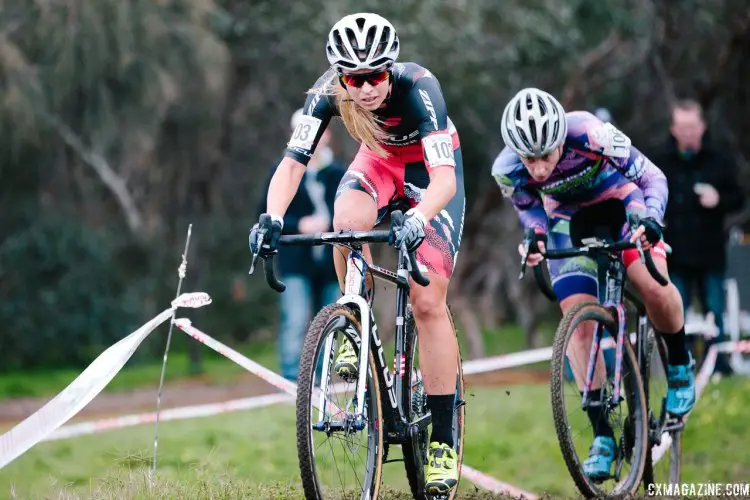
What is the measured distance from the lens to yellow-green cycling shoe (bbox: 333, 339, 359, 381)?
18.1 ft

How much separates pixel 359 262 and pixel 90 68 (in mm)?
12371

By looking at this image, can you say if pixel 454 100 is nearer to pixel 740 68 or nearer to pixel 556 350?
pixel 740 68

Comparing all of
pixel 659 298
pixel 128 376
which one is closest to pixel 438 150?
pixel 659 298

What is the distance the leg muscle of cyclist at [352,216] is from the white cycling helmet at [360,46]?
0.68m

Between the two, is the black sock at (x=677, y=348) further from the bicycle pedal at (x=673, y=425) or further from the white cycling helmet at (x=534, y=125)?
the white cycling helmet at (x=534, y=125)

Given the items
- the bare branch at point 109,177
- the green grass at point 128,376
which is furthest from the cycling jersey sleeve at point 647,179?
the bare branch at point 109,177

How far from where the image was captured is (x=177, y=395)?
15.6m

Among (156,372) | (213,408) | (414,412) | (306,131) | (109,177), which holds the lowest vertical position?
(414,412)

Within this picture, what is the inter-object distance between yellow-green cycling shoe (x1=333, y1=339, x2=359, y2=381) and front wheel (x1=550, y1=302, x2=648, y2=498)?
4.57ft

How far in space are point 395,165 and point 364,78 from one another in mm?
714

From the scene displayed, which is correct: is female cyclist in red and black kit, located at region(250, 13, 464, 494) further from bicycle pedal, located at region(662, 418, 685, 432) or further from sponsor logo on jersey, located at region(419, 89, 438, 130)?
bicycle pedal, located at region(662, 418, 685, 432)

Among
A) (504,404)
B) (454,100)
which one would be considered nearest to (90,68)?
(454,100)

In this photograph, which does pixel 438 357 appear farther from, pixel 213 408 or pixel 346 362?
pixel 213 408

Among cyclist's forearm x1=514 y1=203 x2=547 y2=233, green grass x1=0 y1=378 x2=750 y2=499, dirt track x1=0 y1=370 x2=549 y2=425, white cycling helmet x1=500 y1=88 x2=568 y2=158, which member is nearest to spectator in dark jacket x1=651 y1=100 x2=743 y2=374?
green grass x1=0 y1=378 x2=750 y2=499
